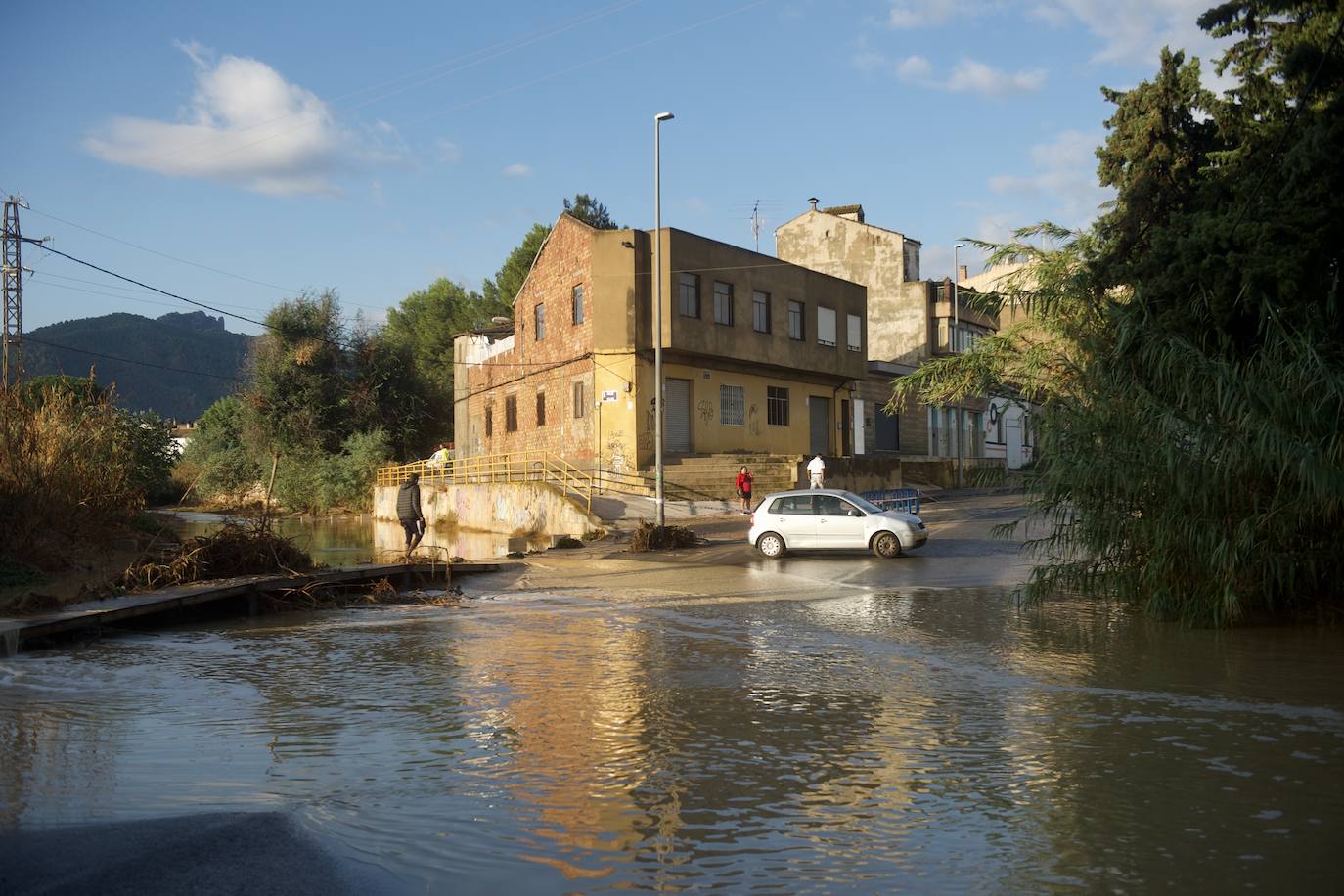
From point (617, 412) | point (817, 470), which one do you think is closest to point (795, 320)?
point (617, 412)

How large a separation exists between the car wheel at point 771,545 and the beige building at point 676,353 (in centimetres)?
1262

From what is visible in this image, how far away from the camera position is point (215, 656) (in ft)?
35.8

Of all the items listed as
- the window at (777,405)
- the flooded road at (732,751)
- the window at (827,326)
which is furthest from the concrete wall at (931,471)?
the flooded road at (732,751)

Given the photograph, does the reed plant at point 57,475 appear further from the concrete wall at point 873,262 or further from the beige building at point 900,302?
the concrete wall at point 873,262

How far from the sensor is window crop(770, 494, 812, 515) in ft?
71.4

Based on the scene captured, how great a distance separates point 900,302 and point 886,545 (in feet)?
115

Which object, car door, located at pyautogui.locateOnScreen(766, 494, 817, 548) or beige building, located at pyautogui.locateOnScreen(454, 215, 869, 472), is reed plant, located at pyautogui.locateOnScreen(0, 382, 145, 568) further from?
beige building, located at pyautogui.locateOnScreen(454, 215, 869, 472)

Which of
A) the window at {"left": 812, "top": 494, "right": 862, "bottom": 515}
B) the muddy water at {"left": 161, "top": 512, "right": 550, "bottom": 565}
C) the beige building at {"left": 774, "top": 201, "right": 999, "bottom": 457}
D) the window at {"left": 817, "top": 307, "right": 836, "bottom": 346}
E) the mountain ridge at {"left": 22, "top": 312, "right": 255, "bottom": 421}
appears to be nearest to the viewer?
the window at {"left": 812, "top": 494, "right": 862, "bottom": 515}

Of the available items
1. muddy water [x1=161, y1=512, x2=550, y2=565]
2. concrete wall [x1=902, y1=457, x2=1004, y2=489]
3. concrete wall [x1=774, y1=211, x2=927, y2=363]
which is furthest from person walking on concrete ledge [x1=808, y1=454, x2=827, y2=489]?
concrete wall [x1=774, y1=211, x2=927, y2=363]

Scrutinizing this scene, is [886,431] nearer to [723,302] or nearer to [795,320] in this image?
[795,320]

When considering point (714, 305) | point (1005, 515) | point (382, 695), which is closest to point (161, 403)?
point (714, 305)

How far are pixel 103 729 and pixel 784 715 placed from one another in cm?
480

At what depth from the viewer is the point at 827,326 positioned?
42.6m

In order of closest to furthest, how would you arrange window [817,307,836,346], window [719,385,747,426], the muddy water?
the muddy water → window [719,385,747,426] → window [817,307,836,346]
